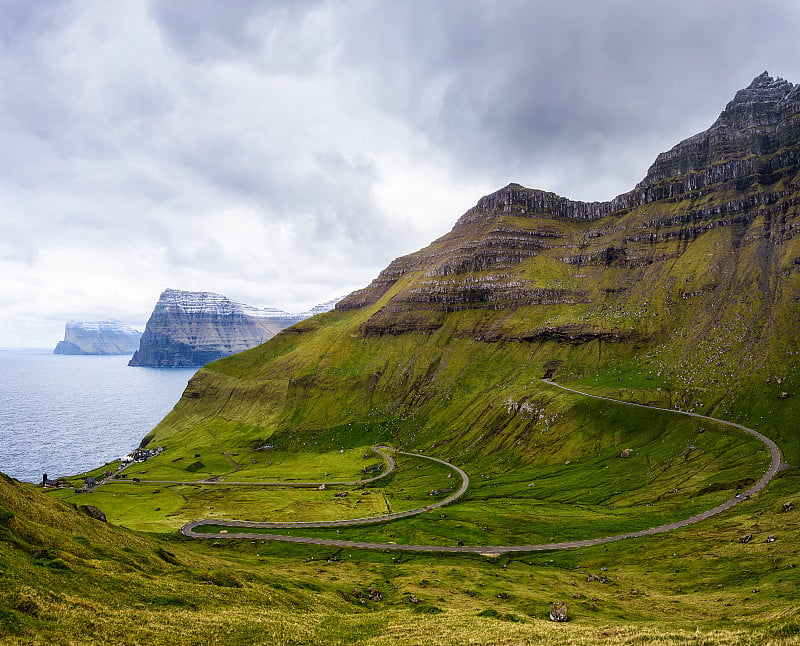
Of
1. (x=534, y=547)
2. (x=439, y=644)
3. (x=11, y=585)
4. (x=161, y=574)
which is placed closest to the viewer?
(x=11, y=585)

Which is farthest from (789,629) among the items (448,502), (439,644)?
(448,502)

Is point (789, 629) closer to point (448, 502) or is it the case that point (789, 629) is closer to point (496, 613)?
point (496, 613)

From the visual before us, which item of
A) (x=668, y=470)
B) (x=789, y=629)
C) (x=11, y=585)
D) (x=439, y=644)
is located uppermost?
(x=11, y=585)

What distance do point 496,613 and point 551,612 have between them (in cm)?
1221

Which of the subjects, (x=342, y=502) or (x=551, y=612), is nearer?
(x=551, y=612)

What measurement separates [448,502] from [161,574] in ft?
436

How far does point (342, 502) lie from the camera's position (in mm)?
182125

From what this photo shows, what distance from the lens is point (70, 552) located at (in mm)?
57500

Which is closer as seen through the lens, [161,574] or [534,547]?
[161,574]

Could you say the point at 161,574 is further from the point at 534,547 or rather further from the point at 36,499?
the point at 534,547

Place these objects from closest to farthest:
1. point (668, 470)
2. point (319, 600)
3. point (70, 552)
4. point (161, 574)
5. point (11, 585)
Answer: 1. point (11, 585)
2. point (70, 552)
3. point (161, 574)
4. point (319, 600)
5. point (668, 470)

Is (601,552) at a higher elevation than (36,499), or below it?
below

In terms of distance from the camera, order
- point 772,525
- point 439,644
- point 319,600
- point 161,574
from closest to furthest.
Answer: point 439,644 → point 161,574 → point 319,600 → point 772,525

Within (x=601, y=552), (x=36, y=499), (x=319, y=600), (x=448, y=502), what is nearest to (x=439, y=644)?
(x=319, y=600)
